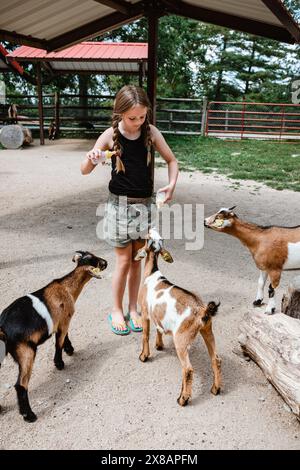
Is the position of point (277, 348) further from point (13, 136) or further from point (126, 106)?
point (13, 136)

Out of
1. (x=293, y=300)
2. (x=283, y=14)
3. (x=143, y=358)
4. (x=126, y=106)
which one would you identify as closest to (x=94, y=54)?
(x=283, y=14)

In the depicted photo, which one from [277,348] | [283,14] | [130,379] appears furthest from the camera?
[283,14]

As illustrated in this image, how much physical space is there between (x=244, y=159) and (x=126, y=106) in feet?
31.6

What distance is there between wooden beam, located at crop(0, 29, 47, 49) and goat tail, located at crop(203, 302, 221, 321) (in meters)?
4.84

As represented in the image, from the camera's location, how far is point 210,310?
88.0 inches

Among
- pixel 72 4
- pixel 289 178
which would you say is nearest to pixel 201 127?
pixel 289 178

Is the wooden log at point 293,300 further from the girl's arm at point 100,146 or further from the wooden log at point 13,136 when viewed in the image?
the wooden log at point 13,136

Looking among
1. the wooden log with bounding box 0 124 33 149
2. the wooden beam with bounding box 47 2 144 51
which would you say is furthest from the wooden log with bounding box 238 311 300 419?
the wooden log with bounding box 0 124 33 149

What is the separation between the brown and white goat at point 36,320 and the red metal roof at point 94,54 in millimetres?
11504

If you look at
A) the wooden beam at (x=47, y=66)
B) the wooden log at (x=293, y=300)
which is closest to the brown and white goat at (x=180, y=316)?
the wooden log at (x=293, y=300)

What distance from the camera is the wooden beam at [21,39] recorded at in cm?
544
